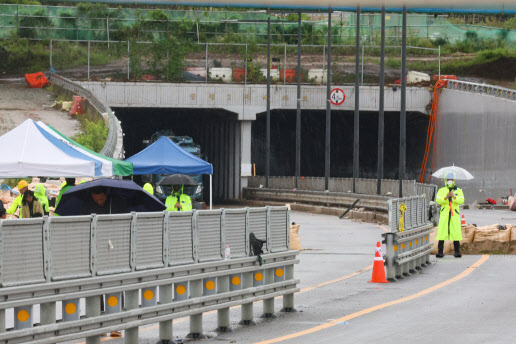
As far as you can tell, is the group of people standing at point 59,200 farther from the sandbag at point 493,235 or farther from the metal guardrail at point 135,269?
the sandbag at point 493,235

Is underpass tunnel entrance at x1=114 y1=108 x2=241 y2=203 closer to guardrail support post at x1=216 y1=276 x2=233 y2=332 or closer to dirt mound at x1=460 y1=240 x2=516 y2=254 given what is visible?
dirt mound at x1=460 y1=240 x2=516 y2=254

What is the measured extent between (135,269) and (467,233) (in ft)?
47.2

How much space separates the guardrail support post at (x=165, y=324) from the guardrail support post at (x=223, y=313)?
1.11 m

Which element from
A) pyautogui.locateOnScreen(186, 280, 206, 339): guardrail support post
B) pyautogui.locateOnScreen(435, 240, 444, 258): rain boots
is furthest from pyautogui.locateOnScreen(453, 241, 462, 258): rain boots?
pyautogui.locateOnScreen(186, 280, 206, 339): guardrail support post

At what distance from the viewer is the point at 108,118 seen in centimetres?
4638

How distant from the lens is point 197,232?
11789 millimetres

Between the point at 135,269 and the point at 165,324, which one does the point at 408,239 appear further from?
the point at 135,269

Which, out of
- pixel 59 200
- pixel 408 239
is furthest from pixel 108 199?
pixel 408 239

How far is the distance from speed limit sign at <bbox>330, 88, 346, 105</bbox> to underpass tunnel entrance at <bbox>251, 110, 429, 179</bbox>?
5.50 m

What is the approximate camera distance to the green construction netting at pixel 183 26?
73.0 meters

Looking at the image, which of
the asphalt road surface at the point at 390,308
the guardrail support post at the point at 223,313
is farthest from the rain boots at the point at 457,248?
the guardrail support post at the point at 223,313

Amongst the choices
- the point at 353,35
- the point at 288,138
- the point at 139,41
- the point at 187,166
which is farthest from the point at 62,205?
the point at 353,35

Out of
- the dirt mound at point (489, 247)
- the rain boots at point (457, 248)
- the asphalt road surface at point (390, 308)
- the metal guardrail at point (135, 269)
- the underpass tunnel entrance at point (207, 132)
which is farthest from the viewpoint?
the underpass tunnel entrance at point (207, 132)

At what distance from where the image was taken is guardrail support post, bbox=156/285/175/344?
36.3ft
